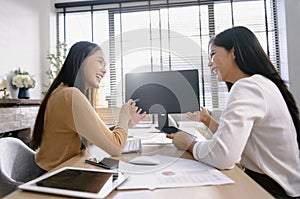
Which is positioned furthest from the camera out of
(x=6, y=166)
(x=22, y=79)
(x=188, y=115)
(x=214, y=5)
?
(x=214, y=5)

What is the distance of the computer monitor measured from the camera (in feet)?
4.62

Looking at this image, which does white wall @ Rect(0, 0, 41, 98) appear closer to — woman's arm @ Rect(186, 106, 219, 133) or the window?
the window

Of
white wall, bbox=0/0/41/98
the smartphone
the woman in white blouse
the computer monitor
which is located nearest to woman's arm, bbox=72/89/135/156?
the smartphone

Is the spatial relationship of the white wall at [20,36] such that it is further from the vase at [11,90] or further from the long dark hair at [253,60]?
the long dark hair at [253,60]

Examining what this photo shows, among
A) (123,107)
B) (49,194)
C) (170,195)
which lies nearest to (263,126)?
(170,195)

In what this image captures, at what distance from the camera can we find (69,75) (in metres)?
1.05

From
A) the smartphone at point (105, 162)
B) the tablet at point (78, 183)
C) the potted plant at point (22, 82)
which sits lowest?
the smartphone at point (105, 162)

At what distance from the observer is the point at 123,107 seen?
106cm

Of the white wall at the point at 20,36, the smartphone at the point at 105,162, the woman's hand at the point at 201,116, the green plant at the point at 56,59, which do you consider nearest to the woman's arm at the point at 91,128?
the smartphone at the point at 105,162

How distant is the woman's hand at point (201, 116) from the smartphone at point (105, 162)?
2.23ft

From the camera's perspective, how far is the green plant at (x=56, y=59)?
292 cm

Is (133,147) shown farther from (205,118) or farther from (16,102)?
(16,102)

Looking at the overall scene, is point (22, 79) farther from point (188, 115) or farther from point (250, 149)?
point (250, 149)

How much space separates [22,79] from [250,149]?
2.41m
